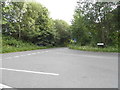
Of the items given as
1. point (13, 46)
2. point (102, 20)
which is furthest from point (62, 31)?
point (102, 20)

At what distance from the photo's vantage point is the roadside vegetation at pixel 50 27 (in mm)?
12391

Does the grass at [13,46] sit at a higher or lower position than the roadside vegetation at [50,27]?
lower

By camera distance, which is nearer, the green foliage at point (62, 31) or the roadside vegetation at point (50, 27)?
the roadside vegetation at point (50, 27)

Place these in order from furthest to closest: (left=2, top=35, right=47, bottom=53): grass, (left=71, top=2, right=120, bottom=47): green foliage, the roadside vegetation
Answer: (left=2, top=35, right=47, bottom=53): grass
the roadside vegetation
(left=71, top=2, right=120, bottom=47): green foliage

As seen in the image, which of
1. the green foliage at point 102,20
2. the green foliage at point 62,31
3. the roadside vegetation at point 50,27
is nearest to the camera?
the green foliage at point 102,20

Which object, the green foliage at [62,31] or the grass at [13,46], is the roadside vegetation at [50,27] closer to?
the grass at [13,46]

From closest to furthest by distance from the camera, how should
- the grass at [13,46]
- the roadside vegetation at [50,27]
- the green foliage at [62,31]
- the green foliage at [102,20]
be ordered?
the green foliage at [102,20] < the roadside vegetation at [50,27] < the grass at [13,46] < the green foliage at [62,31]

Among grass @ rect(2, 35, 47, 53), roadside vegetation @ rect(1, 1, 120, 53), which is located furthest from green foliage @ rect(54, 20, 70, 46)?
grass @ rect(2, 35, 47, 53)

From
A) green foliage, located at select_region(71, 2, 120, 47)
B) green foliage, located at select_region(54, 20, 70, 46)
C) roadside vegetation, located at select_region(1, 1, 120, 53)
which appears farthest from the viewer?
green foliage, located at select_region(54, 20, 70, 46)

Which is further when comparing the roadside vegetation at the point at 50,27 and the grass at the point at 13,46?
the grass at the point at 13,46

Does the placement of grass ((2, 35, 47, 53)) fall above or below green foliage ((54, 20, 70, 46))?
below

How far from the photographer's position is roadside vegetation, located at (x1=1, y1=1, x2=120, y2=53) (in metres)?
12.4

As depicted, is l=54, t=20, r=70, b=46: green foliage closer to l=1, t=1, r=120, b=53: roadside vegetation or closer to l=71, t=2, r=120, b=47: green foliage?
l=1, t=1, r=120, b=53: roadside vegetation

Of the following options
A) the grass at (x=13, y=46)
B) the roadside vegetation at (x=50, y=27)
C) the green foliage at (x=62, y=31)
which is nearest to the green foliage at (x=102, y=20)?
the roadside vegetation at (x=50, y=27)
